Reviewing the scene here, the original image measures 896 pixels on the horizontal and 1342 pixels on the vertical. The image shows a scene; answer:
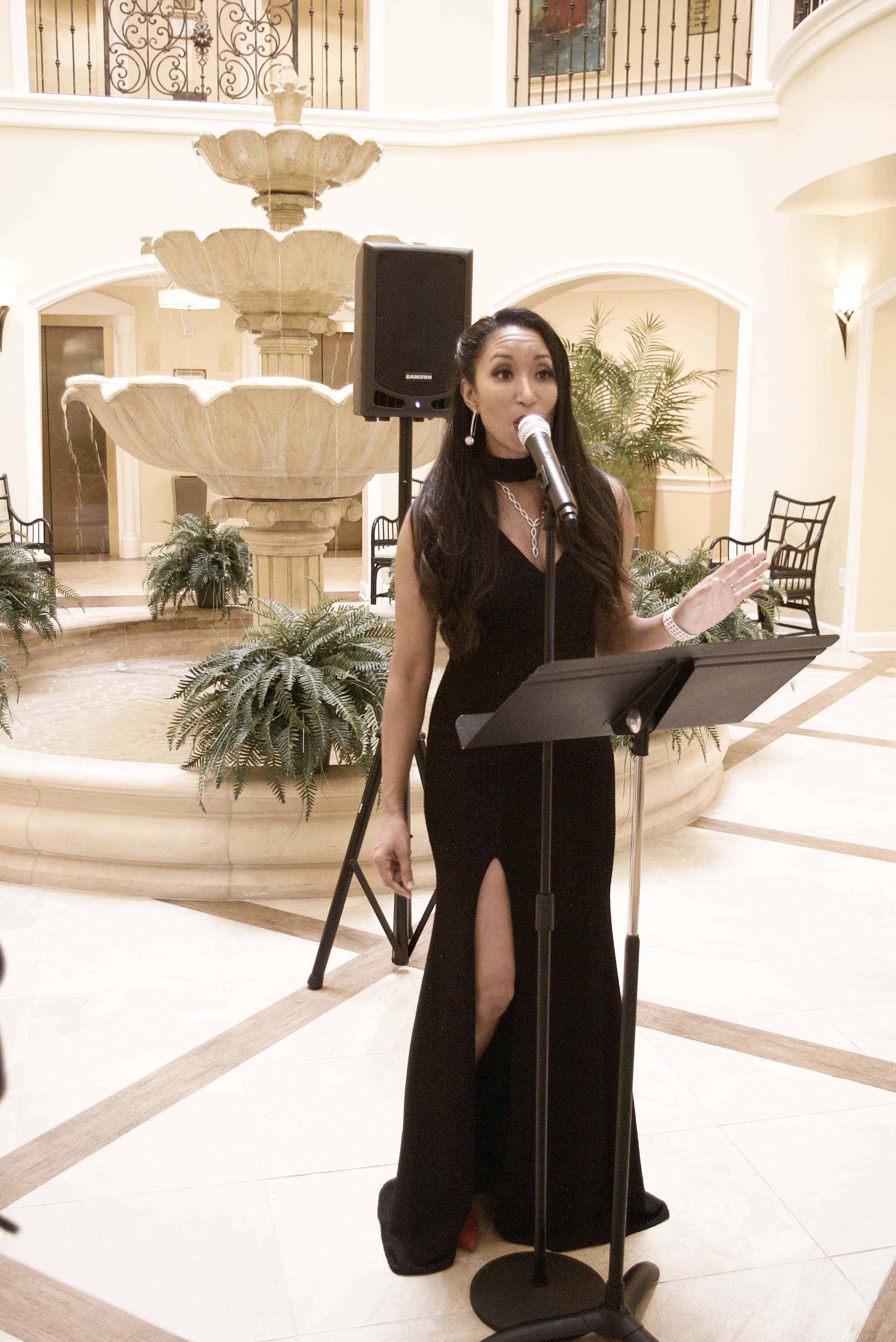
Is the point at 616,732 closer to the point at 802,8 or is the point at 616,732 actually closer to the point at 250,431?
the point at 250,431

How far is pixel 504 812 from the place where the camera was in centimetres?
197

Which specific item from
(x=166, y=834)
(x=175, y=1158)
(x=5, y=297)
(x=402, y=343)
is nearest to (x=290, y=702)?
(x=166, y=834)

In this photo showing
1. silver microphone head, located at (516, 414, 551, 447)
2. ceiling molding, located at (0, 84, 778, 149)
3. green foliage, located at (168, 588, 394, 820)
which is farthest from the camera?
ceiling molding, located at (0, 84, 778, 149)

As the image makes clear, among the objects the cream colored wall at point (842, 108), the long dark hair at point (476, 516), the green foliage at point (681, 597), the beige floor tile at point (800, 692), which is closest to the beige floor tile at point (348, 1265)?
the long dark hair at point (476, 516)

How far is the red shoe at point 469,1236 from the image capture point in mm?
2102

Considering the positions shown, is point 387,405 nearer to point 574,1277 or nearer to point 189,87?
point 574,1277

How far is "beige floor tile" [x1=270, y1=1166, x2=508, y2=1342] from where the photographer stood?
194 centimetres

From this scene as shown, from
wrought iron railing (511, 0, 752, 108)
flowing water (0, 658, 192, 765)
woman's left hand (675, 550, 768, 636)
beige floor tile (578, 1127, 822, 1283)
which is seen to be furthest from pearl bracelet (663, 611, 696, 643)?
wrought iron railing (511, 0, 752, 108)

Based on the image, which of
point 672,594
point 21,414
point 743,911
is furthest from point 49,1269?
point 21,414

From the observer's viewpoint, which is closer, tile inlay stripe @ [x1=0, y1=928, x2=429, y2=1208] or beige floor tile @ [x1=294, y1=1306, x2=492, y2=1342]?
beige floor tile @ [x1=294, y1=1306, x2=492, y2=1342]

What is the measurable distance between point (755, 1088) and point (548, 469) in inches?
68.2

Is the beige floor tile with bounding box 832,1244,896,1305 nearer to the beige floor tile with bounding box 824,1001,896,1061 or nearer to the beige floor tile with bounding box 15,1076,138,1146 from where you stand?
the beige floor tile with bounding box 824,1001,896,1061

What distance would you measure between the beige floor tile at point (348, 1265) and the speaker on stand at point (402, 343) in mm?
816

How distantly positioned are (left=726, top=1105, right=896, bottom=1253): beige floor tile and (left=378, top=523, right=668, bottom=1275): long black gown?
0.38 meters
